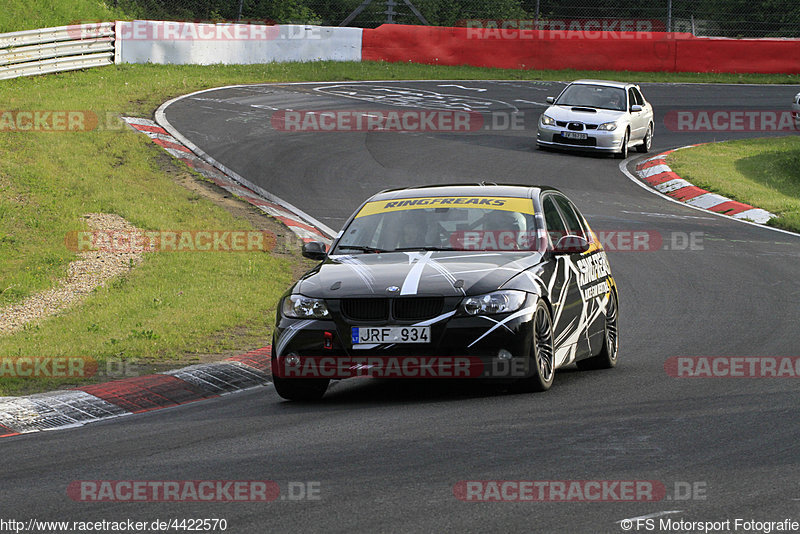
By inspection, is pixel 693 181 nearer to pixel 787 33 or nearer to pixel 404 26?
pixel 404 26

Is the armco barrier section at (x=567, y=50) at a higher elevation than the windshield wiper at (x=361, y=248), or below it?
higher

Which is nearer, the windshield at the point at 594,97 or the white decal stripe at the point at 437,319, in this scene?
the white decal stripe at the point at 437,319

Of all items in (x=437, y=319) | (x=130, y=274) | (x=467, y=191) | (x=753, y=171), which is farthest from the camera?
(x=753, y=171)

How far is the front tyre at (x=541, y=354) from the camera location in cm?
791

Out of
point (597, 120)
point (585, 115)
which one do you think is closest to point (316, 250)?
point (597, 120)

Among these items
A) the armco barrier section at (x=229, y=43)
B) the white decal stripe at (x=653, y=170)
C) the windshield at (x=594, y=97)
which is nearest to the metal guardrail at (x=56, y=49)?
the armco barrier section at (x=229, y=43)

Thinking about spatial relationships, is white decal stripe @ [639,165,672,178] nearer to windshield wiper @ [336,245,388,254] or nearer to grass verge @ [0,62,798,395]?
grass verge @ [0,62,798,395]

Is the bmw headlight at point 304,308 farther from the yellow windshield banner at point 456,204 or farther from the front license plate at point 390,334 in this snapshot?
the yellow windshield banner at point 456,204

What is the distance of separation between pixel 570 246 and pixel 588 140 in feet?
55.3

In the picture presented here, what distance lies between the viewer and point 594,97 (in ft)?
86.5

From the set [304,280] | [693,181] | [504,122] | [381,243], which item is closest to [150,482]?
[304,280]

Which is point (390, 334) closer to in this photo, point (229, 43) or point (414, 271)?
point (414, 271)

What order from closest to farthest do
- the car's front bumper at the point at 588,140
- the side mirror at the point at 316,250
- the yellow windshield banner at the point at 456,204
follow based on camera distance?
the side mirror at the point at 316,250, the yellow windshield banner at the point at 456,204, the car's front bumper at the point at 588,140

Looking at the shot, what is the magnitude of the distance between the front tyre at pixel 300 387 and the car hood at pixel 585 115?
17987mm
